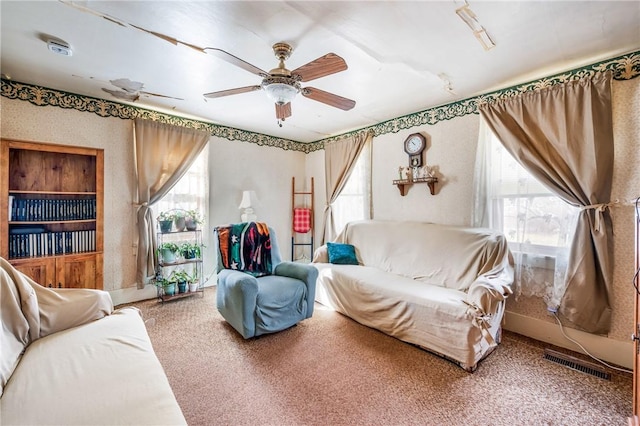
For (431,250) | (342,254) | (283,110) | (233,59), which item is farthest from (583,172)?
(233,59)

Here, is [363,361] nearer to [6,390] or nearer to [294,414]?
[294,414]

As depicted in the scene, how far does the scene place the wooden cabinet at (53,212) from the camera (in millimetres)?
2607

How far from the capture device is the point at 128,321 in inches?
Answer: 66.3

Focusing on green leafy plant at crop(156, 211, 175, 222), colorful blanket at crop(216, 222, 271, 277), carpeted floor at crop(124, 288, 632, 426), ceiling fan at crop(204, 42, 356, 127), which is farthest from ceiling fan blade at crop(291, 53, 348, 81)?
green leafy plant at crop(156, 211, 175, 222)

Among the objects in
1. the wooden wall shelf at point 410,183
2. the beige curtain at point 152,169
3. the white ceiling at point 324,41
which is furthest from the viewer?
the beige curtain at point 152,169

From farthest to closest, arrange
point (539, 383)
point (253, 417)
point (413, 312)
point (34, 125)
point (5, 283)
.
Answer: point (34, 125) → point (413, 312) → point (539, 383) → point (253, 417) → point (5, 283)

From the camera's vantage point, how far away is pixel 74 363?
1.22 meters

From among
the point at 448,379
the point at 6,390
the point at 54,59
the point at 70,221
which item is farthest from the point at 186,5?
the point at 448,379

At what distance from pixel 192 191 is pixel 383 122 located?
289 cm

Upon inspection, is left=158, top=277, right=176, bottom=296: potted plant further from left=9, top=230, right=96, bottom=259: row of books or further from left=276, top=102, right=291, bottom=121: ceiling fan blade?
left=276, top=102, right=291, bottom=121: ceiling fan blade

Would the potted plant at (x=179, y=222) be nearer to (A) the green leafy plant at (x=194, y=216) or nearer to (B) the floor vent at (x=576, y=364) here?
(A) the green leafy plant at (x=194, y=216)

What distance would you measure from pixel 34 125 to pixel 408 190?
4.23m

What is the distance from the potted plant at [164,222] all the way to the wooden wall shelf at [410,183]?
2.97m

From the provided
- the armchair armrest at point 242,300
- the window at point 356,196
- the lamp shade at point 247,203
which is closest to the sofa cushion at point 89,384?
the armchair armrest at point 242,300
